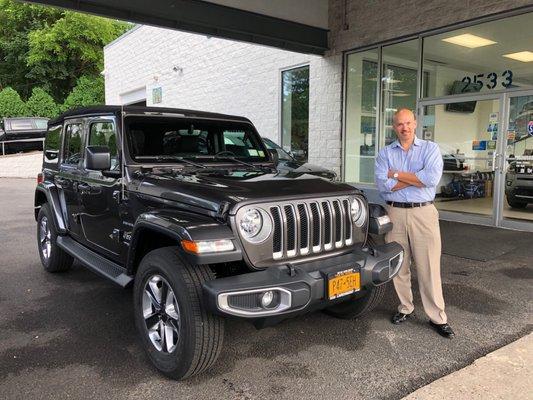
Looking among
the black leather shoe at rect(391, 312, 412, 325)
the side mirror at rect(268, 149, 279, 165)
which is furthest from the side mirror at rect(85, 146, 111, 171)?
the black leather shoe at rect(391, 312, 412, 325)

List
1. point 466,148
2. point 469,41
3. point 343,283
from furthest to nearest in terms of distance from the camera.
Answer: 1. point 466,148
2. point 469,41
3. point 343,283

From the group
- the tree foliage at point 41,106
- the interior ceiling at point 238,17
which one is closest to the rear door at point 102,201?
the interior ceiling at point 238,17

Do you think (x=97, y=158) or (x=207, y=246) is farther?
(x=97, y=158)

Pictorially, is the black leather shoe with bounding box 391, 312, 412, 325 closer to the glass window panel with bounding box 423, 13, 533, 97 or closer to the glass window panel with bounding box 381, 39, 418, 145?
the glass window panel with bounding box 423, 13, 533, 97

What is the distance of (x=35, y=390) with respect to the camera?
306 cm

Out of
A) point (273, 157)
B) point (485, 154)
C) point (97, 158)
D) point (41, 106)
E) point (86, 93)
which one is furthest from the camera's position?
point (86, 93)

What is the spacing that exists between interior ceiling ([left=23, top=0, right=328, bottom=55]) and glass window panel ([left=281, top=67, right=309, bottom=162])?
4.56 feet

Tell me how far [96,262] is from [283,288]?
7.16 ft

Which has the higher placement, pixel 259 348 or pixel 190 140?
pixel 190 140

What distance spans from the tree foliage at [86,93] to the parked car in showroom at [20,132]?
1135 cm

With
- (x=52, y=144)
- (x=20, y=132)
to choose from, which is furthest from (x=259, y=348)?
(x=20, y=132)

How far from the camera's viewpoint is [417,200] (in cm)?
384

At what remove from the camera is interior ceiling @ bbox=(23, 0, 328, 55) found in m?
8.52

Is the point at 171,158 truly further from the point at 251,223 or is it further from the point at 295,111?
the point at 295,111
